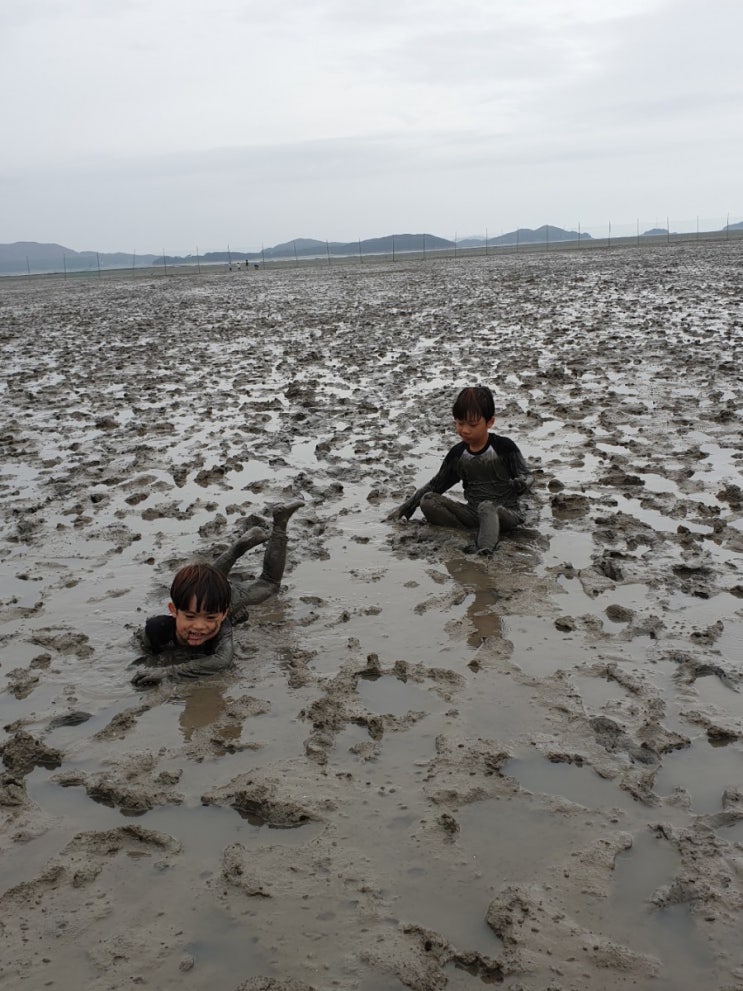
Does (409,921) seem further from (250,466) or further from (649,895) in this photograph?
(250,466)

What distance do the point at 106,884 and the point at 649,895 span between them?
1838 millimetres

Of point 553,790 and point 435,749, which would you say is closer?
point 553,790

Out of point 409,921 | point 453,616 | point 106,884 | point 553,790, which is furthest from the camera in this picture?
point 453,616

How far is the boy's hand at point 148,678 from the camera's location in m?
4.33

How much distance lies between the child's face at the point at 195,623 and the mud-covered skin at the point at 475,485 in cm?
229

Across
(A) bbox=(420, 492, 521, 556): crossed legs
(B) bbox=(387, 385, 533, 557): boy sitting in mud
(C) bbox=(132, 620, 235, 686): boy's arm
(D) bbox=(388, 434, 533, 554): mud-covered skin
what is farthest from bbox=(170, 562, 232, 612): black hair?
(D) bbox=(388, 434, 533, 554): mud-covered skin

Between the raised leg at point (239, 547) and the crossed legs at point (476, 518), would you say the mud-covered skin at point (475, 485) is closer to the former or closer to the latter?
the crossed legs at point (476, 518)

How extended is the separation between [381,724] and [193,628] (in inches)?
44.5

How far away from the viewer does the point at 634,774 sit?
341 centimetres

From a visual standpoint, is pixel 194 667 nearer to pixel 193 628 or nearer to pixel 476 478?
pixel 193 628

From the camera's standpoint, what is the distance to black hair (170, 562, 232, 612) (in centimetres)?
431

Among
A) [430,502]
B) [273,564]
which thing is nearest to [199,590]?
[273,564]

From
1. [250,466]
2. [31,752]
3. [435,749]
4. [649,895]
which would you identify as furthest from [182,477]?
[649,895]

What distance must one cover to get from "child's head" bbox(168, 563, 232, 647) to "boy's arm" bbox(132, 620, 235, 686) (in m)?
0.11
